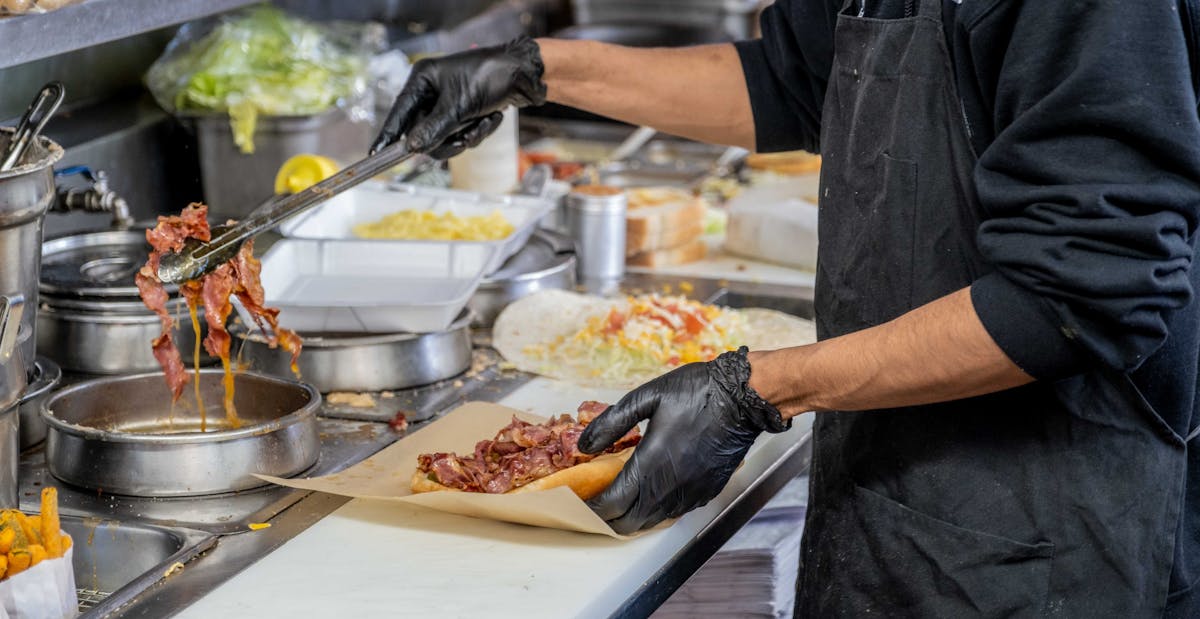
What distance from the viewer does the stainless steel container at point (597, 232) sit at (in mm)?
3523

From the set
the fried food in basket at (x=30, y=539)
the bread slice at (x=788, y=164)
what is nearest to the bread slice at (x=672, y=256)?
the bread slice at (x=788, y=164)

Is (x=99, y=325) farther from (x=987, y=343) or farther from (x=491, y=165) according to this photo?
(x=987, y=343)

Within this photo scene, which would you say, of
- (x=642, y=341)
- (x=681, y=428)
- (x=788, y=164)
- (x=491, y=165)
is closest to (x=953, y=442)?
(x=681, y=428)

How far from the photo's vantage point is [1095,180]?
1641 mm

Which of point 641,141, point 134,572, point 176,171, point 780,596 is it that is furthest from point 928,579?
point 641,141

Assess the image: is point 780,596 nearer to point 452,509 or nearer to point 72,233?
point 452,509

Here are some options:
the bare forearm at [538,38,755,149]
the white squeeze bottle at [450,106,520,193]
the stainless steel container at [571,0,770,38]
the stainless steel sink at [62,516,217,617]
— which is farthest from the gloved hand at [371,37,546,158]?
the stainless steel container at [571,0,770,38]

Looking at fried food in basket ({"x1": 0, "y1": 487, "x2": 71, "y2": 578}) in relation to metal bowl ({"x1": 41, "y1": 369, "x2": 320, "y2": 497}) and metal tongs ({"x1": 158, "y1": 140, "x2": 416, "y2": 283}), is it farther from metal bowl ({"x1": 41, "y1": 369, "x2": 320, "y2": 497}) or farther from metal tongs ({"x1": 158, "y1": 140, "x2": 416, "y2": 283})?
metal tongs ({"x1": 158, "y1": 140, "x2": 416, "y2": 283})

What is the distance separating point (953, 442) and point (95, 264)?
1.76 metres

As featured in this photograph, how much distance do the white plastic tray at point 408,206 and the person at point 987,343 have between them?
1.02 metres

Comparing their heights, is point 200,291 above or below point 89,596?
above

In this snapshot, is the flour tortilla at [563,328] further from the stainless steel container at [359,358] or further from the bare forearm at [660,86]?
the bare forearm at [660,86]

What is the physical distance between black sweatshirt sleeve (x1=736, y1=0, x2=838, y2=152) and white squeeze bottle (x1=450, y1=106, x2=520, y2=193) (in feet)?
4.28

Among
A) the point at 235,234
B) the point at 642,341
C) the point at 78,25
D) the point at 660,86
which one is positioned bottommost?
the point at 642,341
